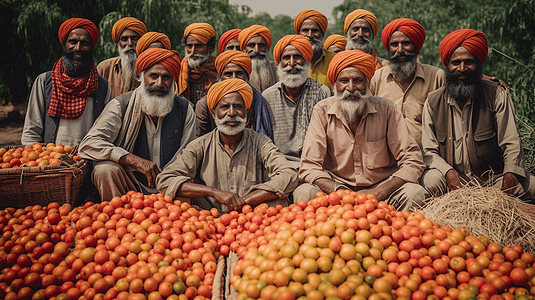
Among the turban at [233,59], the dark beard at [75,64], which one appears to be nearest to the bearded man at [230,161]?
the turban at [233,59]

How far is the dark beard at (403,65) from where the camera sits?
5158 mm

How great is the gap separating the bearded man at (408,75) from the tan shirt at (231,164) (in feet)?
6.71

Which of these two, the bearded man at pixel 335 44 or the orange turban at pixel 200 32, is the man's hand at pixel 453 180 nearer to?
the bearded man at pixel 335 44

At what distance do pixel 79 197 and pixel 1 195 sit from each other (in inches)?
34.4

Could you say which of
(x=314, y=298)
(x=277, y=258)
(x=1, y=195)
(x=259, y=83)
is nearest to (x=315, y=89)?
(x=259, y=83)

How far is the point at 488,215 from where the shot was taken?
364 cm

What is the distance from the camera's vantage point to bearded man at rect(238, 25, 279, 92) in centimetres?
607

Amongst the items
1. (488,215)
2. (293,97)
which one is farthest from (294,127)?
(488,215)

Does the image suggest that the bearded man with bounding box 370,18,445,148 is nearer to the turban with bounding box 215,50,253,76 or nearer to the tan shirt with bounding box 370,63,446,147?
the tan shirt with bounding box 370,63,446,147

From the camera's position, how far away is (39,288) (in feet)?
9.53

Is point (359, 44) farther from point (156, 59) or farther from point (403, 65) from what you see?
point (156, 59)

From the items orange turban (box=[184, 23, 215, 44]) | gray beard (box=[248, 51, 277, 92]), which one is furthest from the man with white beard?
gray beard (box=[248, 51, 277, 92])

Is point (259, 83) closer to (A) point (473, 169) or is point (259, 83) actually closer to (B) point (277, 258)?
(A) point (473, 169)

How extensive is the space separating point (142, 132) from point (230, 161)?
48.5 inches
